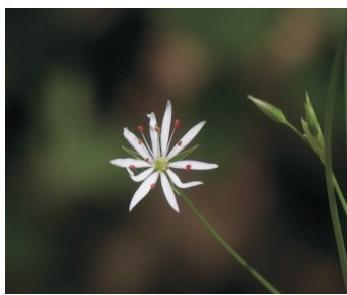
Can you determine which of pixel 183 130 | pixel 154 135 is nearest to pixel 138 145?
pixel 154 135

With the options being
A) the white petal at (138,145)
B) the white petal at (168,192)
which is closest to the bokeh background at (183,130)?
the white petal at (138,145)

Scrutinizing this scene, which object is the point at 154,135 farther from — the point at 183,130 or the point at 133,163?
the point at 183,130

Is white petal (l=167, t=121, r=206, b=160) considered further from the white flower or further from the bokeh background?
the bokeh background

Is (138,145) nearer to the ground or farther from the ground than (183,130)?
nearer to the ground

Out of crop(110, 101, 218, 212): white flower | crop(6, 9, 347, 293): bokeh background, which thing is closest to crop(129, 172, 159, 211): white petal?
crop(110, 101, 218, 212): white flower

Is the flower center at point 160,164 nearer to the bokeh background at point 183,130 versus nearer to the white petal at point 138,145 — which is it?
the white petal at point 138,145
